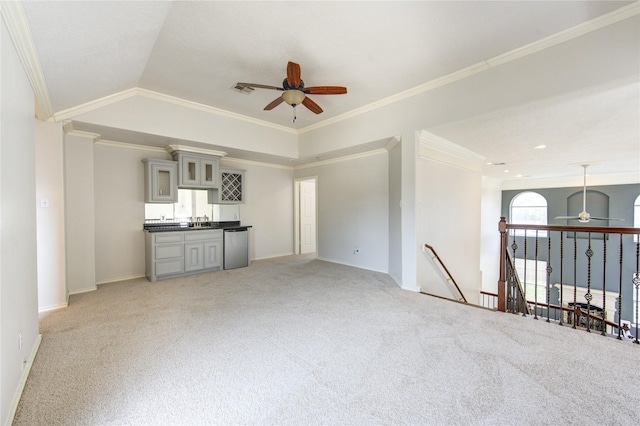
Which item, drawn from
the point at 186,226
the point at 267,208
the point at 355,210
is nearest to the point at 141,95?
the point at 186,226

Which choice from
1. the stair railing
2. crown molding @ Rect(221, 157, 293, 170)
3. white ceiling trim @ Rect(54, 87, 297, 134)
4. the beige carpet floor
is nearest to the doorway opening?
crown molding @ Rect(221, 157, 293, 170)

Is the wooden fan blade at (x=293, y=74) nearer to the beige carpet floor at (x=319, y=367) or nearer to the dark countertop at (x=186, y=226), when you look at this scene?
the beige carpet floor at (x=319, y=367)

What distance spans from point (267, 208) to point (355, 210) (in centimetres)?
221

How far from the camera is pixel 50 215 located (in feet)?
10.9

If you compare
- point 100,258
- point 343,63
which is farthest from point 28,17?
point 100,258

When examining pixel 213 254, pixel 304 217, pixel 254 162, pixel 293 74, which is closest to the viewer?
pixel 293 74

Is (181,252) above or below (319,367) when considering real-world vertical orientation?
above

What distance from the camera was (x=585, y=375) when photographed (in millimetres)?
1969

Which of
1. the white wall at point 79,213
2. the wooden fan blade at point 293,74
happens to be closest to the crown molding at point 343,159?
the wooden fan blade at point 293,74

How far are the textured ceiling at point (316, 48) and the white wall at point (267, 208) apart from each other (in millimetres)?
2391

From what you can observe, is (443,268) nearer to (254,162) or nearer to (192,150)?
(254,162)

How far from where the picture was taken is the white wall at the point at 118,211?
14.5 feet

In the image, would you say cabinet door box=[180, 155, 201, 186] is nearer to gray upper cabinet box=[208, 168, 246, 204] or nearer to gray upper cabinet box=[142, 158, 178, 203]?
gray upper cabinet box=[142, 158, 178, 203]

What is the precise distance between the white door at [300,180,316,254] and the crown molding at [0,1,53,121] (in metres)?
5.13
